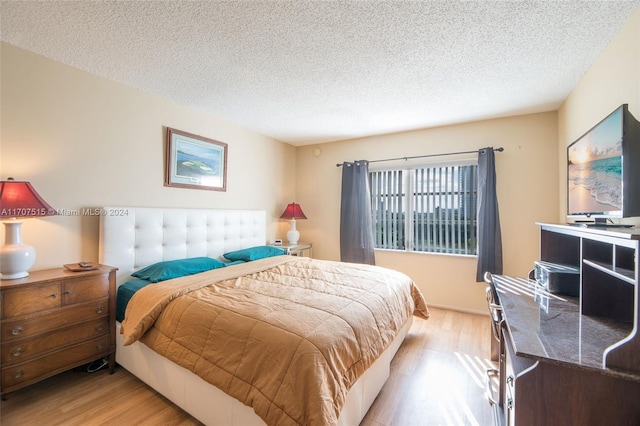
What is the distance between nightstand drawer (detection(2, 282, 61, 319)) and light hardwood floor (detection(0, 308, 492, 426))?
63 centimetres

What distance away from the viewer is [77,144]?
7.24 ft

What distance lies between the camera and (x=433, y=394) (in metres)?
1.85

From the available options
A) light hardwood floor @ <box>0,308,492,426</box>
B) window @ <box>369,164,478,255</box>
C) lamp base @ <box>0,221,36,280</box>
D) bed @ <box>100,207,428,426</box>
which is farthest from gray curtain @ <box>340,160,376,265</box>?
lamp base @ <box>0,221,36,280</box>

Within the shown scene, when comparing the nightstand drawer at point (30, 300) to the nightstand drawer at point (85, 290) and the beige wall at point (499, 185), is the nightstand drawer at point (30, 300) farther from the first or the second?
the beige wall at point (499, 185)

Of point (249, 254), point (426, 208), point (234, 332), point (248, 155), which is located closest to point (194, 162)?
point (248, 155)

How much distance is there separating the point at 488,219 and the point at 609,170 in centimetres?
183

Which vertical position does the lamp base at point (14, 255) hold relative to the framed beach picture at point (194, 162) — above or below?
below

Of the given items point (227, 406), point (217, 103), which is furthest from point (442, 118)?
point (227, 406)

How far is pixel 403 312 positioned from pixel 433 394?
22.7 inches

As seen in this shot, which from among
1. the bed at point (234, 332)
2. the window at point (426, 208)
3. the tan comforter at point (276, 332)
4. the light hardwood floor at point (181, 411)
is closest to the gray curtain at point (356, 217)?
the window at point (426, 208)

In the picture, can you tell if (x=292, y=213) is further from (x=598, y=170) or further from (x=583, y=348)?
(x=583, y=348)

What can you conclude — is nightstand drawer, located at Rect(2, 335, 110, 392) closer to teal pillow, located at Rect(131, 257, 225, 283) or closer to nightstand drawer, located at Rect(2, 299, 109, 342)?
nightstand drawer, located at Rect(2, 299, 109, 342)

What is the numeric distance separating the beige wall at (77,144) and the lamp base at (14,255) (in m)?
0.17

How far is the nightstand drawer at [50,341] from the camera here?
163 centimetres
